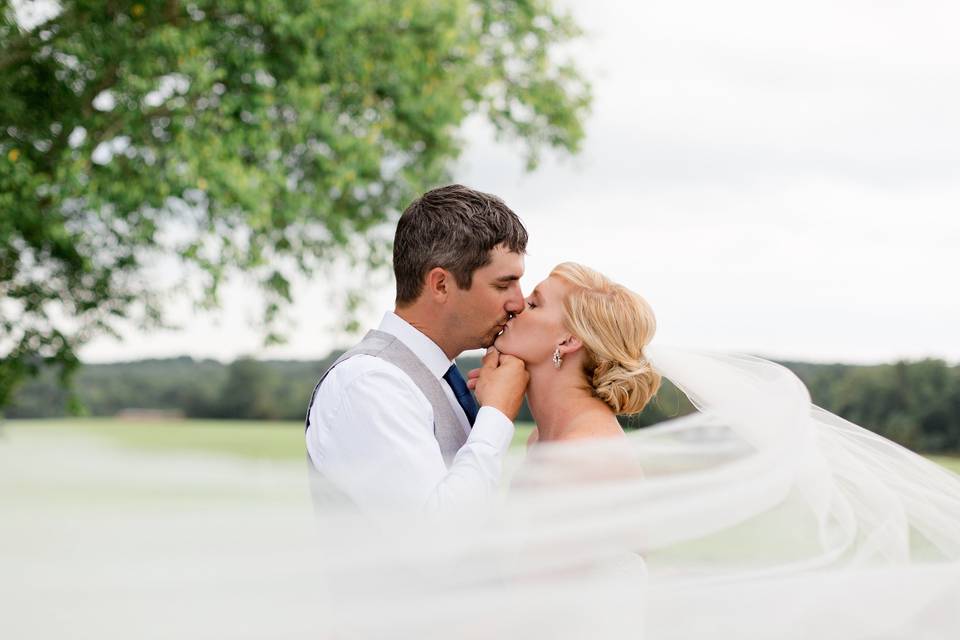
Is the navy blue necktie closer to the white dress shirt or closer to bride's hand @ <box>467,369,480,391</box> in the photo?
bride's hand @ <box>467,369,480,391</box>

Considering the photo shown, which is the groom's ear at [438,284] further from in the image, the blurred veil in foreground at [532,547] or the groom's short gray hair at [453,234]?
the blurred veil in foreground at [532,547]

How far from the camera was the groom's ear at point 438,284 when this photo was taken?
119 inches

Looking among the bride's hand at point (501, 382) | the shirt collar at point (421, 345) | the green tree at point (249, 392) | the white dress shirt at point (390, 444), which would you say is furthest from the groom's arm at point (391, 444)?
the green tree at point (249, 392)

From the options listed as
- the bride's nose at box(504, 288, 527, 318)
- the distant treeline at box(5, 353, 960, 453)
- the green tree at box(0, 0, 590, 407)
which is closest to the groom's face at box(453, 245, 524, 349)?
the bride's nose at box(504, 288, 527, 318)

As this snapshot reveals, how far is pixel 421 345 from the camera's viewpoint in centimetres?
305

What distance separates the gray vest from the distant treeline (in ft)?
56.4

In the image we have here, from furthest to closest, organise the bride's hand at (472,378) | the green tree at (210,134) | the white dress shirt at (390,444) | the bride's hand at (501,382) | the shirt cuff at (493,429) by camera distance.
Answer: the green tree at (210,134)
the bride's hand at (472,378)
the bride's hand at (501,382)
the shirt cuff at (493,429)
the white dress shirt at (390,444)

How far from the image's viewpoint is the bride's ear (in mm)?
3164

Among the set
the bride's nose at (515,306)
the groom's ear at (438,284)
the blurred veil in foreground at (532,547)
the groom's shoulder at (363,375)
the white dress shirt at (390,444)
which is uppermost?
the groom's ear at (438,284)

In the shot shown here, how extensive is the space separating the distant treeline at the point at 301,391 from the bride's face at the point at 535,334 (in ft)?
56.3

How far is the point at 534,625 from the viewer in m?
2.46

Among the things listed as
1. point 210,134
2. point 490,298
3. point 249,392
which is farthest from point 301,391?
point 490,298

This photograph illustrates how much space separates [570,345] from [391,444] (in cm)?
79

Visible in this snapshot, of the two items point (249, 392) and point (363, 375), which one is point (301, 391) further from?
point (363, 375)
